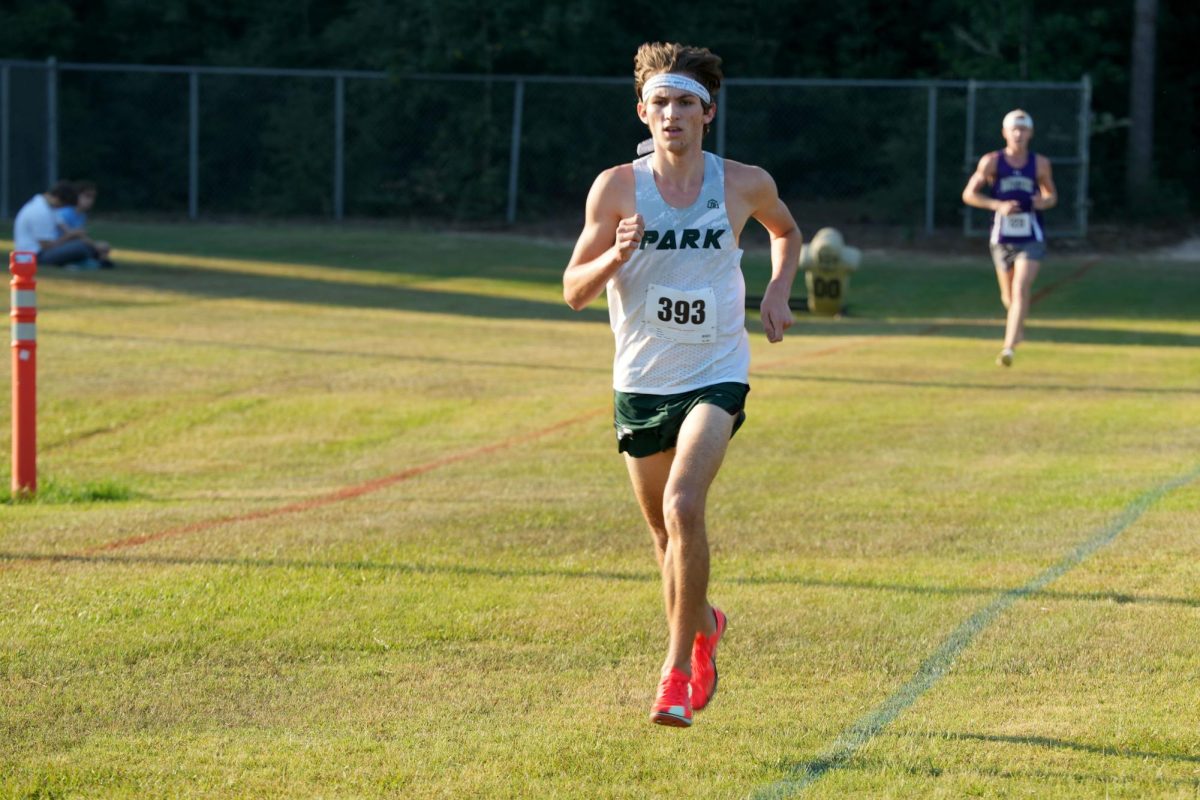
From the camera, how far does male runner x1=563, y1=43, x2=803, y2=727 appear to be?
17.8ft

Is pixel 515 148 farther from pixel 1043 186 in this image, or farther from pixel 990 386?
pixel 990 386

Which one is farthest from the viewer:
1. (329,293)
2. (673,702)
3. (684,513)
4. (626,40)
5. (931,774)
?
(626,40)

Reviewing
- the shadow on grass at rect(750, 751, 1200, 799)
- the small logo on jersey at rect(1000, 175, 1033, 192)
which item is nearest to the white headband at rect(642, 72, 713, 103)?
the shadow on grass at rect(750, 751, 1200, 799)

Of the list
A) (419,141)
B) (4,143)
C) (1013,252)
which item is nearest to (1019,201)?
(1013,252)

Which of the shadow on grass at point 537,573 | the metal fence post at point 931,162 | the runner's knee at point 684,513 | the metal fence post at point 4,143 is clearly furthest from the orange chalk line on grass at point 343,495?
the metal fence post at point 4,143

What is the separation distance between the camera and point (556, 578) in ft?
24.9

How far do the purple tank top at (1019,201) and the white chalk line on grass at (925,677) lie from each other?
616cm

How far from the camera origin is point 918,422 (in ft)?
40.6

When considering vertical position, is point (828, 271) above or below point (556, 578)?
above

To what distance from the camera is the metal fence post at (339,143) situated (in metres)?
32.3

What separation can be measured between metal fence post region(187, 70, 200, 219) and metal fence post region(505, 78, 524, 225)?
6.04 meters

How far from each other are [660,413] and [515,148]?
2725 centimetres

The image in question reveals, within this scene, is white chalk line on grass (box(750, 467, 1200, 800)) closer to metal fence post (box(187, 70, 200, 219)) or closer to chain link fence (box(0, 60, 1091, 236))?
chain link fence (box(0, 60, 1091, 236))

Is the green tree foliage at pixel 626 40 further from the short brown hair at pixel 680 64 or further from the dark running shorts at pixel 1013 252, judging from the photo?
the short brown hair at pixel 680 64
